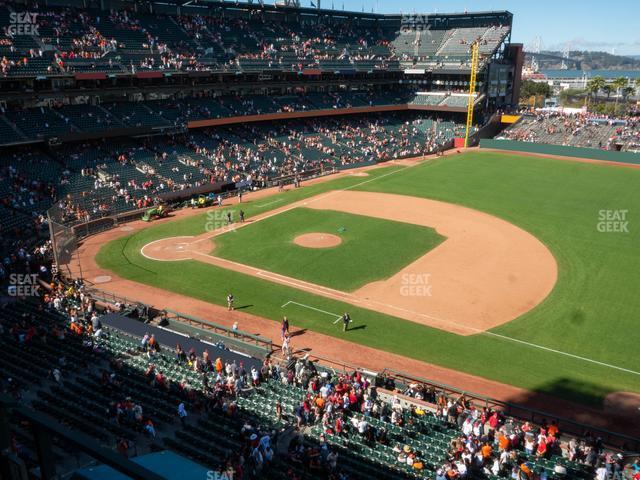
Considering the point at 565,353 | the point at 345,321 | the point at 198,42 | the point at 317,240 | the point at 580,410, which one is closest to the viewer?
the point at 580,410

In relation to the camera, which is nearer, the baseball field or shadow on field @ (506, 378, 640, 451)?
shadow on field @ (506, 378, 640, 451)

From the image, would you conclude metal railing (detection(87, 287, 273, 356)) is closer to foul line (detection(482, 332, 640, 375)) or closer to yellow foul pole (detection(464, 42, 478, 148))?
foul line (detection(482, 332, 640, 375))

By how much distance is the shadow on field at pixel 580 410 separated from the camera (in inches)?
749

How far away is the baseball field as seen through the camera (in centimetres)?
2512

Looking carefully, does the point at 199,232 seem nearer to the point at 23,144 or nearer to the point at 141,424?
the point at 23,144

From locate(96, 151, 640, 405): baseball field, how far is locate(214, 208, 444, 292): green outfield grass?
0.15 m

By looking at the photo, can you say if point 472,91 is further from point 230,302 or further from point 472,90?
point 230,302

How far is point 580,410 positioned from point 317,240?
2308cm

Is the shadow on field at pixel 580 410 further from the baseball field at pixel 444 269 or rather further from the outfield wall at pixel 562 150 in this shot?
the outfield wall at pixel 562 150

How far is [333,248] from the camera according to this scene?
38188 millimetres

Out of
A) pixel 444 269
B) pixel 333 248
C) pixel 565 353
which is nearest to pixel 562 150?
pixel 444 269

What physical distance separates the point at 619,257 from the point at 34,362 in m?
36.3

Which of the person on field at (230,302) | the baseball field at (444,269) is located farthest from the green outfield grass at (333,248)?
the person on field at (230,302)

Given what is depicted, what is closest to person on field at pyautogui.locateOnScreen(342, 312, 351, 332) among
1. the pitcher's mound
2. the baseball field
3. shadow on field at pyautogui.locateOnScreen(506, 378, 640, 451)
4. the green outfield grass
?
the baseball field
